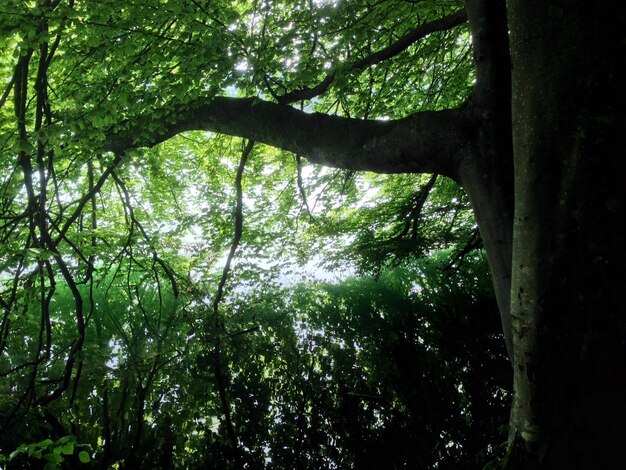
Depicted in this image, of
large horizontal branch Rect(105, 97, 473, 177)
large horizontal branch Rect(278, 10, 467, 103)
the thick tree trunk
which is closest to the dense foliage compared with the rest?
large horizontal branch Rect(278, 10, 467, 103)

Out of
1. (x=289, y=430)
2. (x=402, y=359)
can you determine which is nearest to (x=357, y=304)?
(x=402, y=359)

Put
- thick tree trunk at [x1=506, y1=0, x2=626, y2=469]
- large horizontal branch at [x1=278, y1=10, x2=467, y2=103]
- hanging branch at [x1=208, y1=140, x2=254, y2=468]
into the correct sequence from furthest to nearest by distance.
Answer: hanging branch at [x1=208, y1=140, x2=254, y2=468] → large horizontal branch at [x1=278, y1=10, x2=467, y2=103] → thick tree trunk at [x1=506, y1=0, x2=626, y2=469]

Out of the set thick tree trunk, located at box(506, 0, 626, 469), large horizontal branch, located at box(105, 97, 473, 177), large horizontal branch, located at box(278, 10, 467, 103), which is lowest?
thick tree trunk, located at box(506, 0, 626, 469)

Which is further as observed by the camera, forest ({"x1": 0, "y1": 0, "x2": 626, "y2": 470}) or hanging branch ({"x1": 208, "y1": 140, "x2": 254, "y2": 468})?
hanging branch ({"x1": 208, "y1": 140, "x2": 254, "y2": 468})

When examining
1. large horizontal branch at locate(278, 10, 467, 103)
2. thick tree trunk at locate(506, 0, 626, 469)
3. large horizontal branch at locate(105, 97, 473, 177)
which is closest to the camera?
thick tree trunk at locate(506, 0, 626, 469)

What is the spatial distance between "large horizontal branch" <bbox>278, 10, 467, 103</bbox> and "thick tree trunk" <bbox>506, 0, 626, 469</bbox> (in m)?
1.27

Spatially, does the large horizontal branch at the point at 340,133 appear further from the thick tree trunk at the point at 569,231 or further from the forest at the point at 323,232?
the thick tree trunk at the point at 569,231

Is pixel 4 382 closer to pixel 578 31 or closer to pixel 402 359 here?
pixel 402 359

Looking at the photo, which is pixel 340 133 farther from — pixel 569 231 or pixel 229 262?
pixel 229 262

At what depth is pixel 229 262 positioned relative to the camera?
4.74 m

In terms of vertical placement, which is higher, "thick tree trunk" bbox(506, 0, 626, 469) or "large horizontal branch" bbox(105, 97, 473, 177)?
"large horizontal branch" bbox(105, 97, 473, 177)

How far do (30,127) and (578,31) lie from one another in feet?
17.3

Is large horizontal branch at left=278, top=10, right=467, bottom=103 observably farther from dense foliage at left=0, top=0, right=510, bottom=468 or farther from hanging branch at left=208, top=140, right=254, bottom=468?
hanging branch at left=208, top=140, right=254, bottom=468

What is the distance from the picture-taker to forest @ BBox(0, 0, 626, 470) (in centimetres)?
142
